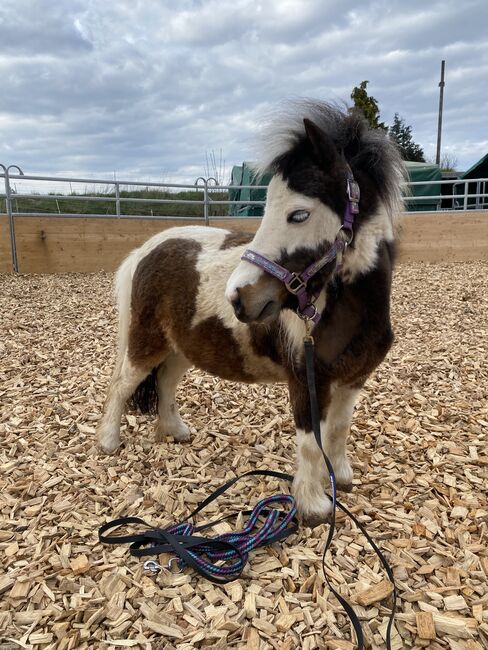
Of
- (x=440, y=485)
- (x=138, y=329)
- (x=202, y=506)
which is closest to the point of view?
(x=202, y=506)

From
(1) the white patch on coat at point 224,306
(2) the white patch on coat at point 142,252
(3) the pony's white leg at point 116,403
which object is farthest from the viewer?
(3) the pony's white leg at point 116,403

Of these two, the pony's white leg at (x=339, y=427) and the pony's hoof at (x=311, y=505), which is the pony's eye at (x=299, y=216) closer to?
the pony's white leg at (x=339, y=427)

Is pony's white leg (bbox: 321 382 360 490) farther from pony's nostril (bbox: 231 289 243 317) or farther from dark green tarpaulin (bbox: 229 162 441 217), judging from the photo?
dark green tarpaulin (bbox: 229 162 441 217)

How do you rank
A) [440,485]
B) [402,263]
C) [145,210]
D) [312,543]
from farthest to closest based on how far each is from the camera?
[145,210] → [402,263] → [440,485] → [312,543]

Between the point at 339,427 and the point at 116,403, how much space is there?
1.56 meters

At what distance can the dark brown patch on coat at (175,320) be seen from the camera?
2.82 metres

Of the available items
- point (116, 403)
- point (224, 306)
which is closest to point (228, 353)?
point (224, 306)

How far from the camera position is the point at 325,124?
2.17 m

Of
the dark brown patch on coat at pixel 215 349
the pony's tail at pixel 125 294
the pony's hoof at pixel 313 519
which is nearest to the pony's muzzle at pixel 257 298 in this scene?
the dark brown patch on coat at pixel 215 349

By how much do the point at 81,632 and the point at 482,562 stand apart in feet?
5.92

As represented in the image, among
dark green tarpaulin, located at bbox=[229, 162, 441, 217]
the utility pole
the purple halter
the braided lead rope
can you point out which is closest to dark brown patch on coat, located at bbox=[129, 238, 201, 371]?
the purple halter

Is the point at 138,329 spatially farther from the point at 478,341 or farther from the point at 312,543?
the point at 478,341

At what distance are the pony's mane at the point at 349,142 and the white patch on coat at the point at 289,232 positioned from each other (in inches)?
8.7

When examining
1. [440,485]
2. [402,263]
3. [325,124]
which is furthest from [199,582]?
[402,263]
